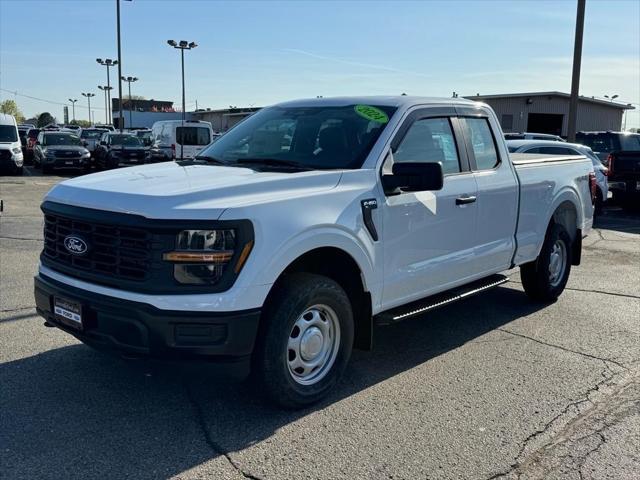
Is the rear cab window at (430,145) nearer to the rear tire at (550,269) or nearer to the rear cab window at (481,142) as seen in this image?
the rear cab window at (481,142)

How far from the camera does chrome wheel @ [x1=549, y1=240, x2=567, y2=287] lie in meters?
6.94

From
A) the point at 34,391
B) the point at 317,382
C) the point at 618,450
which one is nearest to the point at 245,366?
the point at 317,382

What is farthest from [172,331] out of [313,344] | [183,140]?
[183,140]

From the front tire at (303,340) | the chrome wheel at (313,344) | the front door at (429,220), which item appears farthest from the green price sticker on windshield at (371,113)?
the chrome wheel at (313,344)

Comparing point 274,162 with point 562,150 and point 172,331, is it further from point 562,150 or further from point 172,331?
point 562,150

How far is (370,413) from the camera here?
4.14 m

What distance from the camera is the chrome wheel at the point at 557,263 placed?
273 inches

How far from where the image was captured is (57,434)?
371 cm

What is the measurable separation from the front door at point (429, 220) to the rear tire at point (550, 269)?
1544 millimetres

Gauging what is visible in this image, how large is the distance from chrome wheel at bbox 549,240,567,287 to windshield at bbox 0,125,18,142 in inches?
863

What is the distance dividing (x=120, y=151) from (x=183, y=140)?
2.66 metres

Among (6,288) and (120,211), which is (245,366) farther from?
(6,288)

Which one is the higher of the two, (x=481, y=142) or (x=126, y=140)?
(x=481, y=142)

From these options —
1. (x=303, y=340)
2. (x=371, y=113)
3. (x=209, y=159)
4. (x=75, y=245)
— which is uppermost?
(x=371, y=113)
